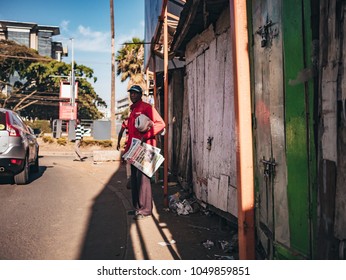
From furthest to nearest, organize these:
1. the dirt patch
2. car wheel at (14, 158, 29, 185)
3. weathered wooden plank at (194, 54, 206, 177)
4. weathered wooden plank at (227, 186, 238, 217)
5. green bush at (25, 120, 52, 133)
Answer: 1. green bush at (25, 120, 52, 133)
2. the dirt patch
3. car wheel at (14, 158, 29, 185)
4. weathered wooden plank at (194, 54, 206, 177)
5. weathered wooden plank at (227, 186, 238, 217)

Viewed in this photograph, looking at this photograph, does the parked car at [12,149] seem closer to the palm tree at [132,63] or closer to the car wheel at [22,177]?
the car wheel at [22,177]

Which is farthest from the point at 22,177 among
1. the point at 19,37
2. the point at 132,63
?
the point at 19,37

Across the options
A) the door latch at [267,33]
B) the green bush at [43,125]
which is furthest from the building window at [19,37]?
the door latch at [267,33]

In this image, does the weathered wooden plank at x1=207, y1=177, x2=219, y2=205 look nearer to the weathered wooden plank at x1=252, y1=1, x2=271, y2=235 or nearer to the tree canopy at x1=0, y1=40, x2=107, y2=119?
the weathered wooden plank at x1=252, y1=1, x2=271, y2=235

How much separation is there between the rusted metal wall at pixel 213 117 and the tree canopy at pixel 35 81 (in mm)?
A: 36744

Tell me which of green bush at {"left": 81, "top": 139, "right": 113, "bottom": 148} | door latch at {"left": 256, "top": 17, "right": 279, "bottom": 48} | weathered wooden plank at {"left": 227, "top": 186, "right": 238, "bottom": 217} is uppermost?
door latch at {"left": 256, "top": 17, "right": 279, "bottom": 48}

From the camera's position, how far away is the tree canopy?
131 ft

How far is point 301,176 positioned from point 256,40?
5.05ft

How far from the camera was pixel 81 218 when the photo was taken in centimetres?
514

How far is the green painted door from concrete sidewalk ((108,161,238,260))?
593mm

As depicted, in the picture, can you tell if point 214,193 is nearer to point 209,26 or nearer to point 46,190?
point 209,26

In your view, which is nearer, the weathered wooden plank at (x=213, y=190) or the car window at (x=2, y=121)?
the weathered wooden plank at (x=213, y=190)

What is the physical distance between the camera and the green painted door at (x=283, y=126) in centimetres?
242

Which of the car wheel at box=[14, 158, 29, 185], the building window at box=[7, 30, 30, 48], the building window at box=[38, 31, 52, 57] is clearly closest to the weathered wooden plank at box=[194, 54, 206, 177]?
the car wheel at box=[14, 158, 29, 185]
